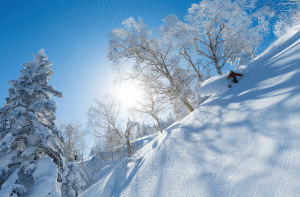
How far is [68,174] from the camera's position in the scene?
355 inches

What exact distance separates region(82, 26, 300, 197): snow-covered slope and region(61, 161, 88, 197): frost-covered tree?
7847 millimetres

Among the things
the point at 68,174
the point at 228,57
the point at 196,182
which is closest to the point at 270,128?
the point at 196,182

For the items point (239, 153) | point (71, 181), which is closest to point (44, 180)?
point (239, 153)

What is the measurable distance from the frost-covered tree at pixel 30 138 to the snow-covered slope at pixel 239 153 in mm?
2674

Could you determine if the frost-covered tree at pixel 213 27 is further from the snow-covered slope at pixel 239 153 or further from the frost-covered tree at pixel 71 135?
the frost-covered tree at pixel 71 135

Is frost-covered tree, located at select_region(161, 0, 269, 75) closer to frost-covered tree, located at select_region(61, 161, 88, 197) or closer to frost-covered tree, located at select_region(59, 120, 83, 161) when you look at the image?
frost-covered tree, located at select_region(61, 161, 88, 197)

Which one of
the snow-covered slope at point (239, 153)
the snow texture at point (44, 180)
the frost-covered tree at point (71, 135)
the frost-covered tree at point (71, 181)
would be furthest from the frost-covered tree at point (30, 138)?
the frost-covered tree at point (71, 135)

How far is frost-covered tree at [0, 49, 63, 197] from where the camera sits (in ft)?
12.8

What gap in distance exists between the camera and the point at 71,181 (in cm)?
888

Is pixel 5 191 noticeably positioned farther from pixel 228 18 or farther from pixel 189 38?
pixel 228 18

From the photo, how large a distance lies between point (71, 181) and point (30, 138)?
20.7 ft

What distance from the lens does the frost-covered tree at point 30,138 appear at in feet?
12.8

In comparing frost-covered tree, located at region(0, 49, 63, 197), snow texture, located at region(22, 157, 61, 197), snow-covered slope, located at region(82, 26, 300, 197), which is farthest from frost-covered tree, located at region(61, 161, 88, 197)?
snow-covered slope, located at region(82, 26, 300, 197)

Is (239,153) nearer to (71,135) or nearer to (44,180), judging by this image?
(44,180)
